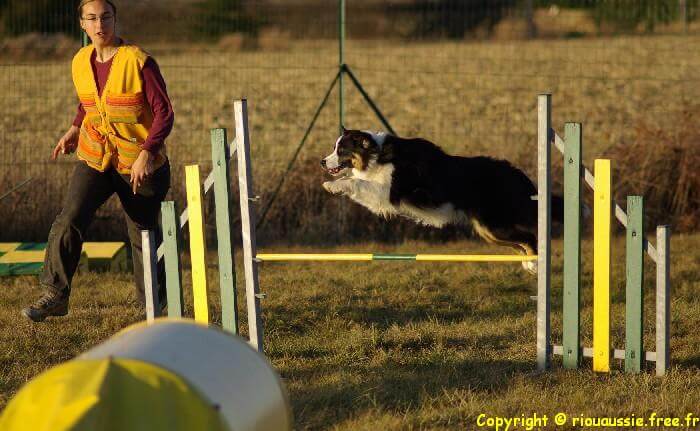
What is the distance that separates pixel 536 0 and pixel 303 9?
345cm

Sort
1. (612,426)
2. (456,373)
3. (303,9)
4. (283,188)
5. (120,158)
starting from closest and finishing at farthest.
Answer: (612,426), (456,373), (120,158), (283,188), (303,9)

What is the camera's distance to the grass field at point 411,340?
442 centimetres

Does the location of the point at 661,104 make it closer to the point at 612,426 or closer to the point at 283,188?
the point at 283,188

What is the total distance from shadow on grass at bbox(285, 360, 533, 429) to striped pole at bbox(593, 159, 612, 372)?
1.19ft

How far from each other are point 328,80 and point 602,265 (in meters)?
13.0

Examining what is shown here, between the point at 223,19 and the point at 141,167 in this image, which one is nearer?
the point at 141,167

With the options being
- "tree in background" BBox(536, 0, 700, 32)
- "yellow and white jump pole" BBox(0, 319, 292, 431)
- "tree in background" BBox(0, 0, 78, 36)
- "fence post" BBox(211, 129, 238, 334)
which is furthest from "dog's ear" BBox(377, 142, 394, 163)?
"tree in background" BBox(536, 0, 700, 32)

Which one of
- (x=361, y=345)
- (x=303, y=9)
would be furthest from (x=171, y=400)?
(x=303, y=9)

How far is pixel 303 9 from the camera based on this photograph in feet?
47.0

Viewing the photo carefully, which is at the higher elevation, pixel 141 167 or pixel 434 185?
pixel 141 167

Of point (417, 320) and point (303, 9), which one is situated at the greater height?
point (303, 9)

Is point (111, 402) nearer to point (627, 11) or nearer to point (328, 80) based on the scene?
point (627, 11)

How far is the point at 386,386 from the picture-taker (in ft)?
15.5

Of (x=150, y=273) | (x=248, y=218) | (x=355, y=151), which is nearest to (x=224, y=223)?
(x=248, y=218)
